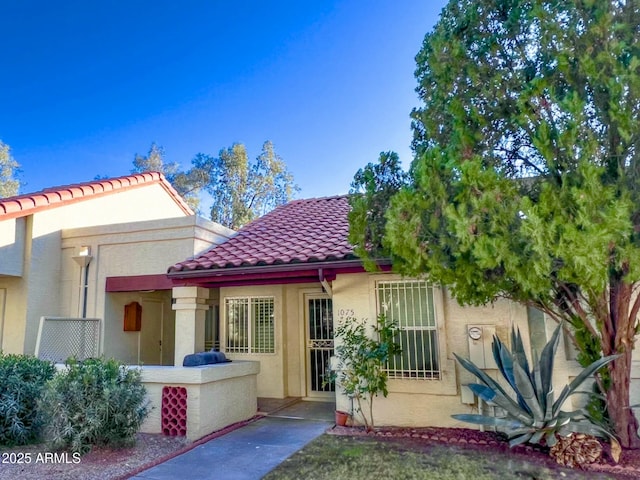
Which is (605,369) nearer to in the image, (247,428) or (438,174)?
(438,174)

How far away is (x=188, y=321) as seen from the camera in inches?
381

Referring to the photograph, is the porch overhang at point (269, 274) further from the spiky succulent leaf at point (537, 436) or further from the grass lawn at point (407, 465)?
the spiky succulent leaf at point (537, 436)

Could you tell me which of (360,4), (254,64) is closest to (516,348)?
(360,4)

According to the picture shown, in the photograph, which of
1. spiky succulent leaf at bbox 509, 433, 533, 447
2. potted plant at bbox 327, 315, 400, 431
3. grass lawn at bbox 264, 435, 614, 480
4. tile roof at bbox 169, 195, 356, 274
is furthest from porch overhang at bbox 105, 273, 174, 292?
spiky succulent leaf at bbox 509, 433, 533, 447

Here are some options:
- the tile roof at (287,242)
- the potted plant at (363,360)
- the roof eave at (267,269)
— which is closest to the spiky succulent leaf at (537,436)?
the potted plant at (363,360)

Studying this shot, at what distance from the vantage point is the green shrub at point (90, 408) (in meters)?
6.37

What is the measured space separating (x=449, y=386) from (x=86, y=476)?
229 inches

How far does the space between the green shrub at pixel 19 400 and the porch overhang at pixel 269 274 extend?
321 centimetres

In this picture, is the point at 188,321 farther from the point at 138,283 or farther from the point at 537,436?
the point at 537,436

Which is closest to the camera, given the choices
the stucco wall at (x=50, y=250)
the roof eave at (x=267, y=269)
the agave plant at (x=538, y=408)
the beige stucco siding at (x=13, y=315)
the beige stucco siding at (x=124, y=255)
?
the agave plant at (x=538, y=408)

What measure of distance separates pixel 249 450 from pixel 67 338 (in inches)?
259

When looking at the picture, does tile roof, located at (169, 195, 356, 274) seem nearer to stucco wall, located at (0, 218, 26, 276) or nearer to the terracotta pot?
the terracotta pot

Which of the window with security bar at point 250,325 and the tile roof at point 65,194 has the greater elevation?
the tile roof at point 65,194

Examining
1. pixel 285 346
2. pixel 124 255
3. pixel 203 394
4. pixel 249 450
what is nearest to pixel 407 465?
pixel 249 450
